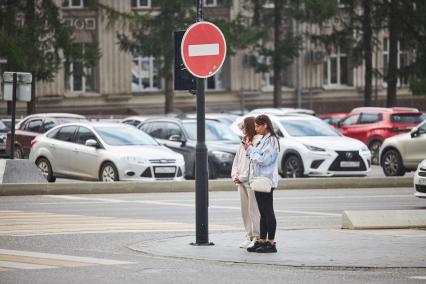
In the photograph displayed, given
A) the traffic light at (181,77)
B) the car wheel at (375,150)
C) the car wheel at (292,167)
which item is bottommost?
the car wheel at (375,150)

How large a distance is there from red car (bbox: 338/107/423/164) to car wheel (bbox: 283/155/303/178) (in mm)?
9473

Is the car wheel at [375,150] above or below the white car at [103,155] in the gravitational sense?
below

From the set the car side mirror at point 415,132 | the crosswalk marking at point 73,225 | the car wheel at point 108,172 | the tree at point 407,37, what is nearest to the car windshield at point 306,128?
the car side mirror at point 415,132

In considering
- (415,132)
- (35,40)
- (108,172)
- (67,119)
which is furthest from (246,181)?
(35,40)

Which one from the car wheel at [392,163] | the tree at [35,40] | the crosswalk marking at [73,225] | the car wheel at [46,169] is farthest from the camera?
the tree at [35,40]

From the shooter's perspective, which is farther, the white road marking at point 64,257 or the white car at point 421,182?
the white car at point 421,182

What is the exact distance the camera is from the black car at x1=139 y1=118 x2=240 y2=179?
29.3 meters

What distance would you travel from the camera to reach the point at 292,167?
29.5 meters

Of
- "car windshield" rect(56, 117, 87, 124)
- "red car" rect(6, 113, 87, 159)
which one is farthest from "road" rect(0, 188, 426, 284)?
"car windshield" rect(56, 117, 87, 124)

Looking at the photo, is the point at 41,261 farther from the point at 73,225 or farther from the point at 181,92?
the point at 181,92

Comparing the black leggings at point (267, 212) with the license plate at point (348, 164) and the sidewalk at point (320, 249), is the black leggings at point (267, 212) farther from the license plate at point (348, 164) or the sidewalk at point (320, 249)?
the license plate at point (348, 164)

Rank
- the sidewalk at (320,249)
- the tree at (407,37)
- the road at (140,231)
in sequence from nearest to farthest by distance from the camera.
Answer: the road at (140,231) → the sidewalk at (320,249) → the tree at (407,37)

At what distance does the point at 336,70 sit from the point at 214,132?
43090 mm

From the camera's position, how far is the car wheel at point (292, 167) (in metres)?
29.2
